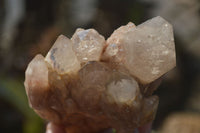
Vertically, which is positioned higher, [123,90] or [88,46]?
[88,46]

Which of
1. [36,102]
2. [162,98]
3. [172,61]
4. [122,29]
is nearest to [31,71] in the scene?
Result: [36,102]

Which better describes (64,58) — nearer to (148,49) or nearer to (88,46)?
(88,46)

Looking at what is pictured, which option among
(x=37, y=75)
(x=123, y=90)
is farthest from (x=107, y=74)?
(x=37, y=75)

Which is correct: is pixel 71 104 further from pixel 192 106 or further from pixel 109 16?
pixel 192 106

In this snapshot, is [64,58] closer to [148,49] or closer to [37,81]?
[37,81]

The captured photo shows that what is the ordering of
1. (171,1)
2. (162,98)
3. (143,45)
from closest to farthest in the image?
(143,45) → (162,98) → (171,1)
